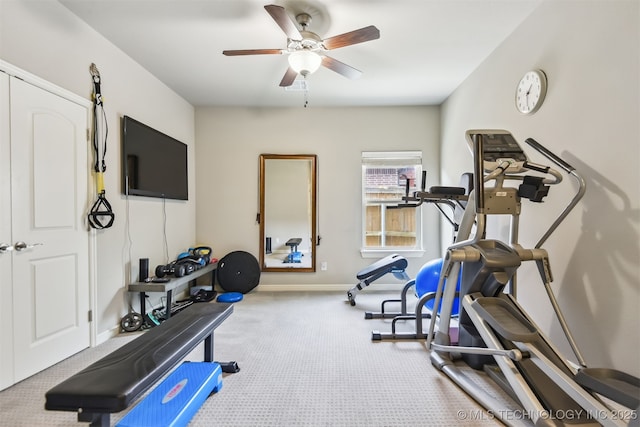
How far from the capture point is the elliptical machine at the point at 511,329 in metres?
1.27

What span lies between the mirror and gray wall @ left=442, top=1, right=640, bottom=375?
268cm

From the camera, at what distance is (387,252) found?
13.7ft

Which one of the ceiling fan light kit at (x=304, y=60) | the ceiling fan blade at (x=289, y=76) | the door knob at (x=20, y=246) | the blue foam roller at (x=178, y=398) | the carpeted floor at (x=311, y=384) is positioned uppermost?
the ceiling fan blade at (x=289, y=76)

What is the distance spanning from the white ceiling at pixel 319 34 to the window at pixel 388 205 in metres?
0.97

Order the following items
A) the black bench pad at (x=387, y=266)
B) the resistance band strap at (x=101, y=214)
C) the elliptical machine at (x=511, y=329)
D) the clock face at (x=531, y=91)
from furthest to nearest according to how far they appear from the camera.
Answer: the black bench pad at (x=387, y=266), the resistance band strap at (x=101, y=214), the clock face at (x=531, y=91), the elliptical machine at (x=511, y=329)

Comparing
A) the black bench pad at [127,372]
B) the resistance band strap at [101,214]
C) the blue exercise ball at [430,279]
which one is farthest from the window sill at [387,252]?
the resistance band strap at [101,214]

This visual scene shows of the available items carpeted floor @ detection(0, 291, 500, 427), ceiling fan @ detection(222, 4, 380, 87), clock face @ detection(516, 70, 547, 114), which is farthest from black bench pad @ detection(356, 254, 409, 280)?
ceiling fan @ detection(222, 4, 380, 87)

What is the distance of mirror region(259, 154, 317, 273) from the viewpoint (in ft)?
13.8

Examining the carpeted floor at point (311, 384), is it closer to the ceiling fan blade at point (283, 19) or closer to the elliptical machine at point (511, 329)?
the elliptical machine at point (511, 329)

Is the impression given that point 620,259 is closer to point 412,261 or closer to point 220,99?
point 412,261

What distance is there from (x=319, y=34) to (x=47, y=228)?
270cm

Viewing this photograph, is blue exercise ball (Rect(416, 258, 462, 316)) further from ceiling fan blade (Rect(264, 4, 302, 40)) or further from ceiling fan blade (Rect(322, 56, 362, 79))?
ceiling fan blade (Rect(264, 4, 302, 40))

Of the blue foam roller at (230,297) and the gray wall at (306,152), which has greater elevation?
the gray wall at (306,152)

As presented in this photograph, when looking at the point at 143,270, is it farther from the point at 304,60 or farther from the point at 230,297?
the point at 304,60
